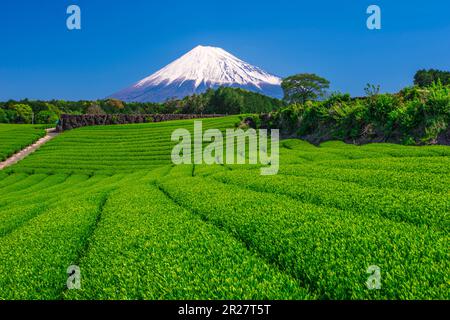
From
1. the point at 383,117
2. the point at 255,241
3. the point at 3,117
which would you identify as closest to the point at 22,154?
the point at 383,117

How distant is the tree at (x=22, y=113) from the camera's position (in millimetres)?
125562

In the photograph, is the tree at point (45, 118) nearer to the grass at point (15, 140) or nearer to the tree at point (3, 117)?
the tree at point (3, 117)

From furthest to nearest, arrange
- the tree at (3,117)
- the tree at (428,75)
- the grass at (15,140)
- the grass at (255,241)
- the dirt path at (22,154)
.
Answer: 1. the tree at (3,117)
2. the tree at (428,75)
3. the grass at (15,140)
4. the dirt path at (22,154)
5. the grass at (255,241)

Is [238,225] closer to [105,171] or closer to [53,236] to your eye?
[53,236]

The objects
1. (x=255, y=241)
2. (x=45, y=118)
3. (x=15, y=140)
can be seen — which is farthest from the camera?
(x=45, y=118)

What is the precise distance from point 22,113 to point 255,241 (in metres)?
144

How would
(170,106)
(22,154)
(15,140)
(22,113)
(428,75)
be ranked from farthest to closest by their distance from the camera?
(170,106) < (22,113) < (428,75) < (15,140) < (22,154)

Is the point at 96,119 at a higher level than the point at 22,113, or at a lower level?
lower

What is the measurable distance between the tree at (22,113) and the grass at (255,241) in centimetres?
13126

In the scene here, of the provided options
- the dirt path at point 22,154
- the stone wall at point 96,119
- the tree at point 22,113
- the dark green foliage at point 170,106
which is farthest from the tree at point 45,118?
the dirt path at point 22,154

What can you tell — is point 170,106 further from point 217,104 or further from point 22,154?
point 22,154

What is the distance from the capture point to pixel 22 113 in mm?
127625

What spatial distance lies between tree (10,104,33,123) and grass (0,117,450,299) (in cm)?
13126
